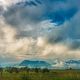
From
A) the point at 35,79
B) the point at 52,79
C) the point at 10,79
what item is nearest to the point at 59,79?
the point at 52,79

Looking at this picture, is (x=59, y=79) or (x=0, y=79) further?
(x=59, y=79)

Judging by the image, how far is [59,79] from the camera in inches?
2726

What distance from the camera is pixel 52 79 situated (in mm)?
68750

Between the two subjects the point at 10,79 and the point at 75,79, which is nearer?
the point at 10,79

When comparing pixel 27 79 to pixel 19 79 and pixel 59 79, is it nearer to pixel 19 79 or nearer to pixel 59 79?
pixel 19 79

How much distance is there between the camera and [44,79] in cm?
7025

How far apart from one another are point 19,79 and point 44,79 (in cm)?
689

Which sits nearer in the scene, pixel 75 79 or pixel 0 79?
pixel 0 79

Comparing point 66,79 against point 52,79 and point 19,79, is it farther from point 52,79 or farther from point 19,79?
point 19,79

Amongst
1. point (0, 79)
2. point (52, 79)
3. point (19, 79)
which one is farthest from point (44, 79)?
point (0, 79)

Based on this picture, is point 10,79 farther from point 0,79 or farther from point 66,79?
point 66,79

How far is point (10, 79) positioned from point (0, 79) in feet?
8.66

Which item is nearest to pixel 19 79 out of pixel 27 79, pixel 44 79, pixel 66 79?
pixel 27 79

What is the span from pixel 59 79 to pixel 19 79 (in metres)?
10.2
